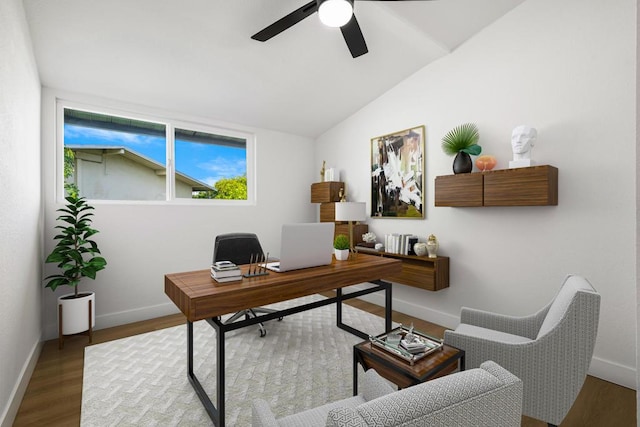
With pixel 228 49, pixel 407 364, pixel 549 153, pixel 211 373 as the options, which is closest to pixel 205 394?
pixel 211 373

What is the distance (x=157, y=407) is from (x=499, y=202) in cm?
300

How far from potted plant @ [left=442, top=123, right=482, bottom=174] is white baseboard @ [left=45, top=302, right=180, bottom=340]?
142 inches

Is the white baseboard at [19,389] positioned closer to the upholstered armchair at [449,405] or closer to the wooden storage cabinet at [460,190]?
the upholstered armchair at [449,405]

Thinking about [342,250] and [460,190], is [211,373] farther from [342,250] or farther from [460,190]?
[460,190]

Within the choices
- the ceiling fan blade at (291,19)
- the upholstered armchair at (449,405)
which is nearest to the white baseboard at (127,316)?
the ceiling fan blade at (291,19)

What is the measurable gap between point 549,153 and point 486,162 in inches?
18.3

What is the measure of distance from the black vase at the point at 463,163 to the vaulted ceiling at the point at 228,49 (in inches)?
46.3

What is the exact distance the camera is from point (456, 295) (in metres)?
3.20

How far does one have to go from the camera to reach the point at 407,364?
1481 mm

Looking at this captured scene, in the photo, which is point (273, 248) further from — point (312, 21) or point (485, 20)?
point (485, 20)

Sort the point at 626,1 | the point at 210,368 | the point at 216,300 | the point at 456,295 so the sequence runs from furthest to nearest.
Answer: the point at 456,295 < the point at 210,368 < the point at 626,1 < the point at 216,300

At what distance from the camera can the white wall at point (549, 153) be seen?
2.21 m

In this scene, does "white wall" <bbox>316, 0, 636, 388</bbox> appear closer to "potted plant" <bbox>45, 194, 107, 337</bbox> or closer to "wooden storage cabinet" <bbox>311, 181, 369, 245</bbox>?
"wooden storage cabinet" <bbox>311, 181, 369, 245</bbox>

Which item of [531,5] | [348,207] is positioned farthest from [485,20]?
[348,207]
